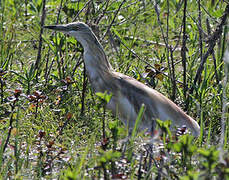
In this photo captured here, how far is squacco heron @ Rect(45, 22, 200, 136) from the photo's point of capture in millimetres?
2779

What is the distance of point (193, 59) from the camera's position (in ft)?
11.5

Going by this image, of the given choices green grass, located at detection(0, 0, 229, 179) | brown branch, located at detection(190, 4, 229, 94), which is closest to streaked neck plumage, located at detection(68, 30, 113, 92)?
green grass, located at detection(0, 0, 229, 179)

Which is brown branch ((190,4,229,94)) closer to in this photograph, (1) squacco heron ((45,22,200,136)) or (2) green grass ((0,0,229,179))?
(2) green grass ((0,0,229,179))

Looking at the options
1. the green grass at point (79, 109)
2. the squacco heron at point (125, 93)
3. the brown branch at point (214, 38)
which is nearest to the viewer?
the green grass at point (79, 109)

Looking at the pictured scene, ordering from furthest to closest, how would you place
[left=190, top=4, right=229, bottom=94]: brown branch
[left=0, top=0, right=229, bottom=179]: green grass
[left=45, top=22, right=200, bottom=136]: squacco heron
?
[left=190, top=4, right=229, bottom=94]: brown branch
[left=45, top=22, right=200, bottom=136]: squacco heron
[left=0, top=0, right=229, bottom=179]: green grass

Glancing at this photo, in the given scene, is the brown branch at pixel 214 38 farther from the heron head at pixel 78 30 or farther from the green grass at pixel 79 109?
the heron head at pixel 78 30

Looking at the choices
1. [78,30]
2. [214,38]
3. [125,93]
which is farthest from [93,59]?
[214,38]

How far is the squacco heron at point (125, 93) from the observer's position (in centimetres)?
278

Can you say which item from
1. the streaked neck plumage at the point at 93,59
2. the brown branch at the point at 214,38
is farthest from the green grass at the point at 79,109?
the streaked neck plumage at the point at 93,59

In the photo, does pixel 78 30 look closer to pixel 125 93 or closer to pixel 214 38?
pixel 125 93

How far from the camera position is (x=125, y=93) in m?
2.85

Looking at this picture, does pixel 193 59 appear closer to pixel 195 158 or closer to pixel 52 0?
pixel 195 158

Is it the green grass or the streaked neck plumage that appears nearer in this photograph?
the green grass

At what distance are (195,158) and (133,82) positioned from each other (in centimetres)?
74
